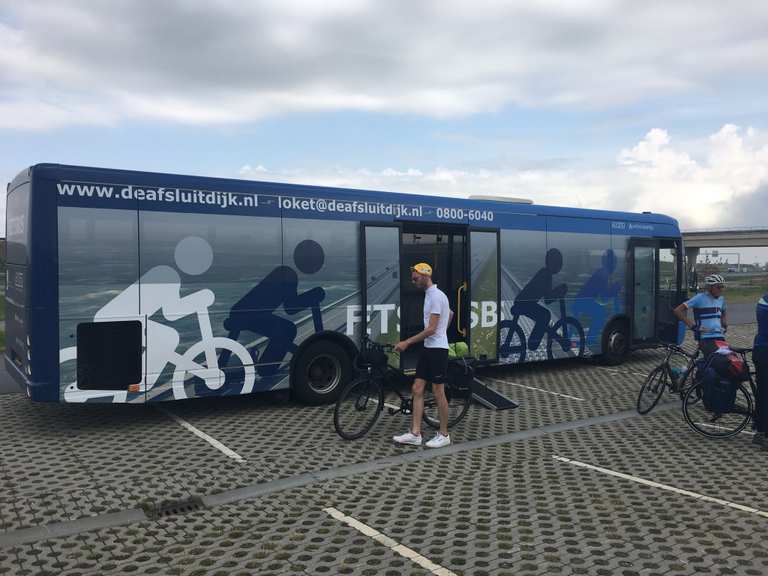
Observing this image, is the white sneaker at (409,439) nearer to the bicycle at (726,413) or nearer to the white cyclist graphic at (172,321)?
the white cyclist graphic at (172,321)

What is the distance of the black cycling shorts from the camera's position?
22.4 feet

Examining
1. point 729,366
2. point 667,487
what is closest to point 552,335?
point 729,366

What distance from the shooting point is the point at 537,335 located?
11055 millimetres

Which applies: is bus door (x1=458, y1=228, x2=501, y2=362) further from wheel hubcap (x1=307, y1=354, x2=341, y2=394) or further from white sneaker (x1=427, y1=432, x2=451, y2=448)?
white sneaker (x1=427, y1=432, x2=451, y2=448)

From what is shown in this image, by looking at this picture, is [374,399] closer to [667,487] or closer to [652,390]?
[667,487]

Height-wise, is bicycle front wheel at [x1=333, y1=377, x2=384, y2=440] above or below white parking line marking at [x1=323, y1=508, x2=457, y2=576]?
above

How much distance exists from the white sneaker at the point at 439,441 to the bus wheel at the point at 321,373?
7.23ft

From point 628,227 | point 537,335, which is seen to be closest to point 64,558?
point 537,335

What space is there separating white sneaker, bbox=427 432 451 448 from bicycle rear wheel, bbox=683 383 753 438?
274 cm

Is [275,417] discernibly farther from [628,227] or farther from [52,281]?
[628,227]

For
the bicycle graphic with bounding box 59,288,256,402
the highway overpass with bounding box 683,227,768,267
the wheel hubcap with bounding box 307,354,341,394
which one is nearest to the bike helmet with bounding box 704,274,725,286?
the wheel hubcap with bounding box 307,354,341,394

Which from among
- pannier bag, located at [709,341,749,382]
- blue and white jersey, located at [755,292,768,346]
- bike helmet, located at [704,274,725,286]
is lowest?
Result: pannier bag, located at [709,341,749,382]

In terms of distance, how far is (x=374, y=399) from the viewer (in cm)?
725

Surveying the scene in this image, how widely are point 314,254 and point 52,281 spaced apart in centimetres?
307
